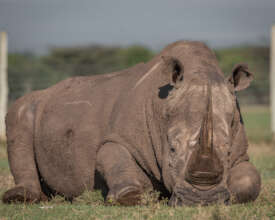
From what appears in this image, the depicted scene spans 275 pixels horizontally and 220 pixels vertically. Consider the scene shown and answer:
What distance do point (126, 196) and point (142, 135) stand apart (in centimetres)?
82

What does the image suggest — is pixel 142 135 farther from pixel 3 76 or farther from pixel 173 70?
pixel 3 76

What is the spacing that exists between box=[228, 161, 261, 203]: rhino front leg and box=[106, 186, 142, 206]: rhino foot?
0.97 metres

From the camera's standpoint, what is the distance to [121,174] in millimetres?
Answer: 5617

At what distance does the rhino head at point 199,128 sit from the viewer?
191 inches

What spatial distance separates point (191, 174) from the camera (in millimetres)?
4887

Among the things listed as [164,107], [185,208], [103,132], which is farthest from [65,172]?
[185,208]

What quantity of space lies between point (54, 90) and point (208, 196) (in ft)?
12.0

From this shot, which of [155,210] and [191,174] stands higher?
[191,174]

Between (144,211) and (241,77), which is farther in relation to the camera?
(241,77)

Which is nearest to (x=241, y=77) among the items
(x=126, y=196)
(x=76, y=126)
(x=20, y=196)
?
(x=126, y=196)

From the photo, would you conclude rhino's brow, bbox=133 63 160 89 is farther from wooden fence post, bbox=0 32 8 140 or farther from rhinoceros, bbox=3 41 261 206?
wooden fence post, bbox=0 32 8 140

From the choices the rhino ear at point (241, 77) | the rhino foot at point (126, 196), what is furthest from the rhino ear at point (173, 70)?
the rhino foot at point (126, 196)

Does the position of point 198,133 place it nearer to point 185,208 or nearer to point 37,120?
point 185,208

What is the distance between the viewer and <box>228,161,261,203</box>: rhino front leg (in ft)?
18.5
